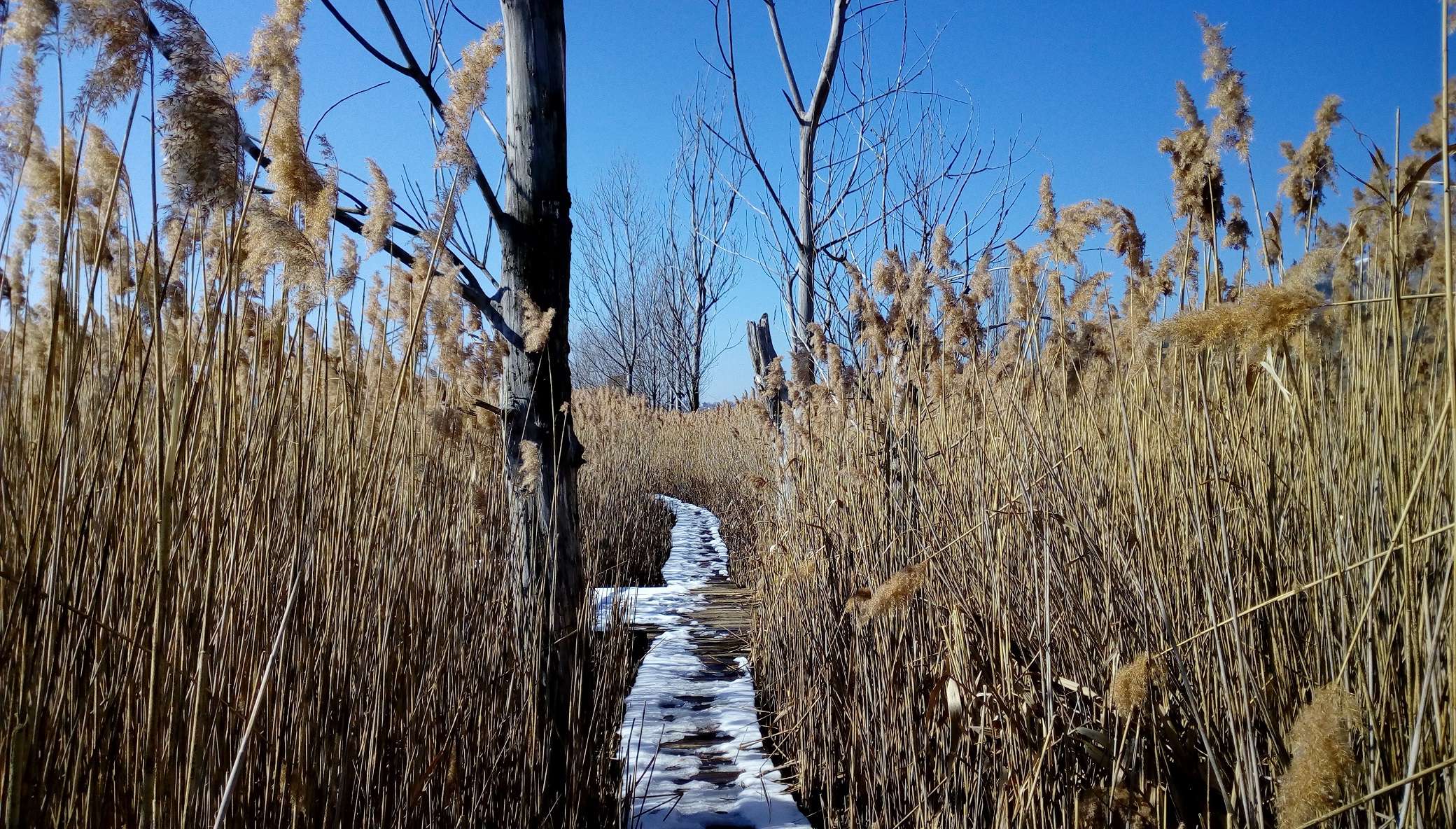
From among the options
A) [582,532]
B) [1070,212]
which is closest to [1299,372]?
[1070,212]

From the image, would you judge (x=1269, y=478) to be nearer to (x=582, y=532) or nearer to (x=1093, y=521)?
(x=1093, y=521)

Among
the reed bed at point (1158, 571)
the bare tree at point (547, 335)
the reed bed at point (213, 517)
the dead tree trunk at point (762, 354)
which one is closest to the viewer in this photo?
the reed bed at point (213, 517)

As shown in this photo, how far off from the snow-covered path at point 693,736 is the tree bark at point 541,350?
10.6 inches

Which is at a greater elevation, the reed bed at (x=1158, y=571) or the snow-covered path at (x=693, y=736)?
the reed bed at (x=1158, y=571)

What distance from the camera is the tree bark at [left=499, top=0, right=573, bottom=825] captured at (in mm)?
1979

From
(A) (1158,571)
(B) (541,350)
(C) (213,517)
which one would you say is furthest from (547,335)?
(A) (1158,571)

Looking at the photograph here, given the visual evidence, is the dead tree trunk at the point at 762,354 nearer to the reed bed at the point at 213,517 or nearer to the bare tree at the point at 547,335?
the bare tree at the point at 547,335

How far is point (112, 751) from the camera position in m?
0.87

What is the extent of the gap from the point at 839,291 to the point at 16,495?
440 cm

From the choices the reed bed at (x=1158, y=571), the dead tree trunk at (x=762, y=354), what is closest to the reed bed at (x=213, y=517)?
the reed bed at (x=1158, y=571)

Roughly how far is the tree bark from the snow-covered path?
0.89ft

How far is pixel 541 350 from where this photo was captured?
2.00 metres

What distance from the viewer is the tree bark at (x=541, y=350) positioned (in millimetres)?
1979

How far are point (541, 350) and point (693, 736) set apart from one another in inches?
57.1
